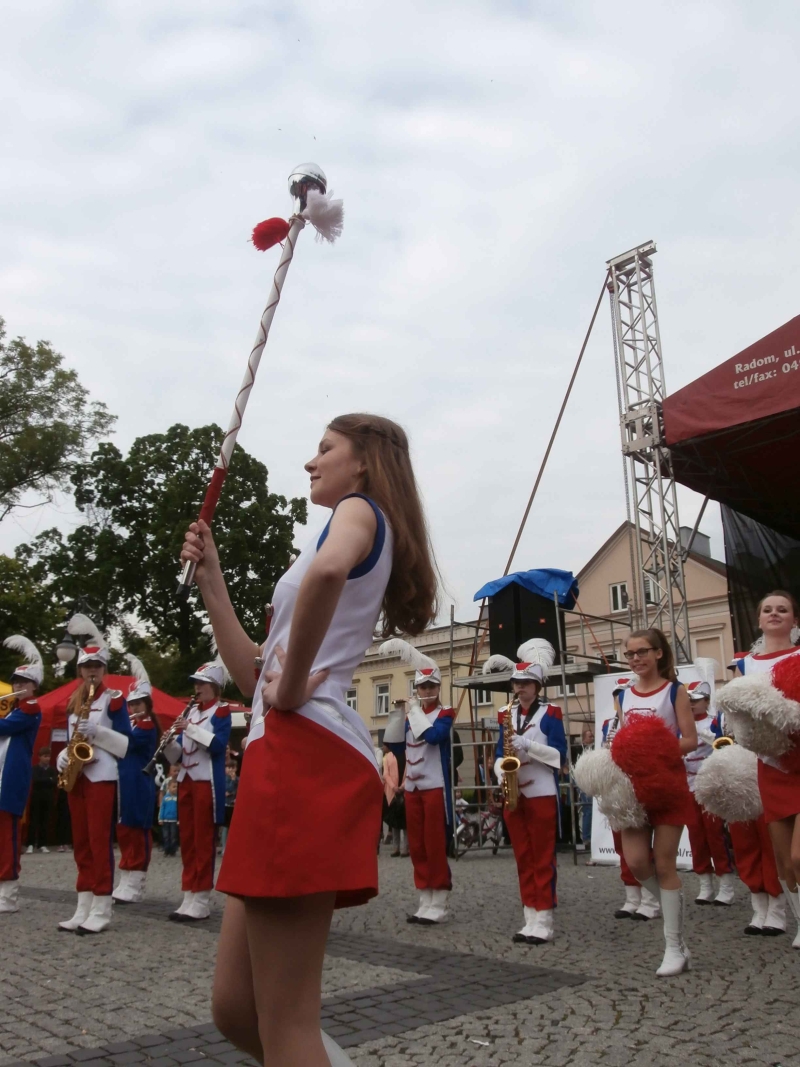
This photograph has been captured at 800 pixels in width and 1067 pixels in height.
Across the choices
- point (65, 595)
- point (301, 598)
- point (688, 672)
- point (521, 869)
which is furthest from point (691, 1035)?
point (65, 595)

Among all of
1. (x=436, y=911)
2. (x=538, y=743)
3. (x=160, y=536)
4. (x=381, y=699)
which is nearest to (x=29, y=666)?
(x=436, y=911)

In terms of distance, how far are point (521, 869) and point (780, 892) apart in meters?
1.85

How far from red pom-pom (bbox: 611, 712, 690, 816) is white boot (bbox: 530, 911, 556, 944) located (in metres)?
1.49

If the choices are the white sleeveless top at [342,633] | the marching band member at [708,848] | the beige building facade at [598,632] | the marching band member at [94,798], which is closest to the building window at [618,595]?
the beige building facade at [598,632]

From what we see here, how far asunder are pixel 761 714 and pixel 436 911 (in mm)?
4008

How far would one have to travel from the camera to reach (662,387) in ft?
49.7

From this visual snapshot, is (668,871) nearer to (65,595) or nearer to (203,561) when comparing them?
(203,561)

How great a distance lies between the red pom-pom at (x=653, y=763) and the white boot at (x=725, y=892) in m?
3.39

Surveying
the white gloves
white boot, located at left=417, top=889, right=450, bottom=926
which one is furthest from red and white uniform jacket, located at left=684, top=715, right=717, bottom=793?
white boot, located at left=417, top=889, right=450, bottom=926

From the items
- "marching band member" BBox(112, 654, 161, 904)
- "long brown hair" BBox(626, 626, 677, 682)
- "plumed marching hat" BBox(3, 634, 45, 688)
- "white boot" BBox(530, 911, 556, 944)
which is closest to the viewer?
"long brown hair" BBox(626, 626, 677, 682)

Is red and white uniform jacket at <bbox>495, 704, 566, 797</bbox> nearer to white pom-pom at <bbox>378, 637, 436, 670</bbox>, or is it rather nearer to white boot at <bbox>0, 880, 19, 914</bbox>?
white pom-pom at <bbox>378, 637, 436, 670</bbox>

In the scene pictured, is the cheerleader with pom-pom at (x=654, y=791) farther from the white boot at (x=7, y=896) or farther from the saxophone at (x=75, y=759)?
the white boot at (x=7, y=896)

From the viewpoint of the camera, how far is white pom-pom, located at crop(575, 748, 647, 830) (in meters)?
5.56

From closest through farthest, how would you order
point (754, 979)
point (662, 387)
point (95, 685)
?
point (754, 979) → point (95, 685) → point (662, 387)
